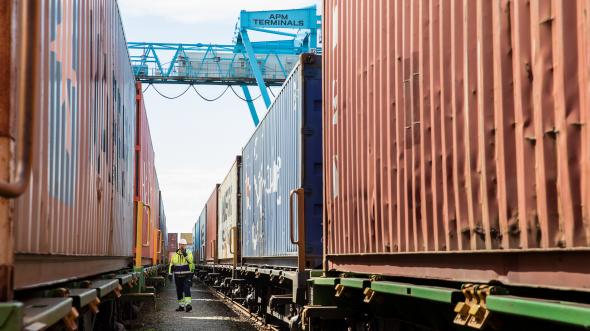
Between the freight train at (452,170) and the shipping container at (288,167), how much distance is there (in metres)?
0.19

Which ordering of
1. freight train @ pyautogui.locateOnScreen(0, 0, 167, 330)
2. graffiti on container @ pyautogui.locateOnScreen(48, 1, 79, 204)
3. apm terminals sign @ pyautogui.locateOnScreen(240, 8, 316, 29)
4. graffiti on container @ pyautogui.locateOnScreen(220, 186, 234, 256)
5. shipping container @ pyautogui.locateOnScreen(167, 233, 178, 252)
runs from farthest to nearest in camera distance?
1. shipping container @ pyautogui.locateOnScreen(167, 233, 178, 252)
2. apm terminals sign @ pyautogui.locateOnScreen(240, 8, 316, 29)
3. graffiti on container @ pyautogui.locateOnScreen(220, 186, 234, 256)
4. graffiti on container @ pyautogui.locateOnScreen(48, 1, 79, 204)
5. freight train @ pyautogui.locateOnScreen(0, 0, 167, 330)

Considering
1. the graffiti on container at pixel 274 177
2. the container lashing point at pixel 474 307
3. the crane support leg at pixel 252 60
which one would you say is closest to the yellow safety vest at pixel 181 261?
the graffiti on container at pixel 274 177

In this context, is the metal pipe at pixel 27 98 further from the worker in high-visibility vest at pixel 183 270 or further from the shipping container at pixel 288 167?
the worker in high-visibility vest at pixel 183 270

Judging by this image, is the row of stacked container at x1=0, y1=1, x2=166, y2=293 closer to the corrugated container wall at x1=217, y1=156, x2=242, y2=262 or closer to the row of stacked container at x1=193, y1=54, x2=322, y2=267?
the row of stacked container at x1=193, y1=54, x2=322, y2=267

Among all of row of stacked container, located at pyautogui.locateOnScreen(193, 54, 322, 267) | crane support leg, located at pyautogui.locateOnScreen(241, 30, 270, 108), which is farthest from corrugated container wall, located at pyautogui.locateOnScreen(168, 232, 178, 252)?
row of stacked container, located at pyautogui.locateOnScreen(193, 54, 322, 267)

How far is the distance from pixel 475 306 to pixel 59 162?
2.78 meters

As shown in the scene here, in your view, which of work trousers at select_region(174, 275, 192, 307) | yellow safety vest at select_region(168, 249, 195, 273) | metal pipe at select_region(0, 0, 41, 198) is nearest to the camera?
metal pipe at select_region(0, 0, 41, 198)

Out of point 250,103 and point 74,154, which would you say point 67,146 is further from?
point 250,103

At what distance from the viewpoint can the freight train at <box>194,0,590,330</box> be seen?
3.15 meters

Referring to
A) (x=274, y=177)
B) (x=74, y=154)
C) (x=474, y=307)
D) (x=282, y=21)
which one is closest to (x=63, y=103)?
(x=74, y=154)

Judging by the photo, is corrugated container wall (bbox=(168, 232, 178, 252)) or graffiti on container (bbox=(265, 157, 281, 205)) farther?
corrugated container wall (bbox=(168, 232, 178, 252))

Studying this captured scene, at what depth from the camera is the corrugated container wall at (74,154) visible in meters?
4.09

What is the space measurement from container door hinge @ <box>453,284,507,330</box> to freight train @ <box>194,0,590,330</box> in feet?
0.03

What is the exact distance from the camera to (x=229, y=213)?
2050 cm
